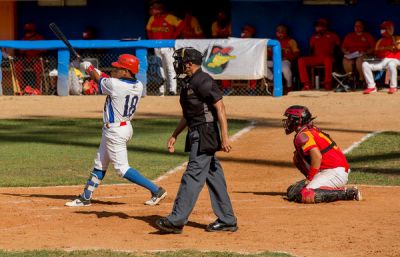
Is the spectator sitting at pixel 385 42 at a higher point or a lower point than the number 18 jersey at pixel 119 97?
lower

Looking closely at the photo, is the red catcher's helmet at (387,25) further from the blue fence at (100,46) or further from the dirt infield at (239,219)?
the dirt infield at (239,219)

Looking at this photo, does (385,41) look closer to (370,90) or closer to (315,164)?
(370,90)

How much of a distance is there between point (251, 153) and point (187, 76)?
6741 mm

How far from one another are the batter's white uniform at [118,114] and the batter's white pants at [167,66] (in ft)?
39.2

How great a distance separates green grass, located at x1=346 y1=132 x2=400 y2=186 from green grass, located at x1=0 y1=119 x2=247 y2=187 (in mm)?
2563

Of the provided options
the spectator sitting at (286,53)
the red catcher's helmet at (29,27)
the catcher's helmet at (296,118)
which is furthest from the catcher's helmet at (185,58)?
the red catcher's helmet at (29,27)

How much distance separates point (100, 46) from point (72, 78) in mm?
946

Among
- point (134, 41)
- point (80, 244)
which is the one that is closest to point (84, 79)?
point (134, 41)

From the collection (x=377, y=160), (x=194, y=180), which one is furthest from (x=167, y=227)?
(x=377, y=160)

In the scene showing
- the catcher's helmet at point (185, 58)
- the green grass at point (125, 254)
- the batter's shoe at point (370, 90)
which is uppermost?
the catcher's helmet at point (185, 58)

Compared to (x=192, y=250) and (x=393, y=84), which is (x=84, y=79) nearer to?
(x=393, y=84)

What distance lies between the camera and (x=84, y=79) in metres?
24.8

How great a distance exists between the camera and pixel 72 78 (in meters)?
24.3

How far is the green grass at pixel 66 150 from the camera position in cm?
1496
